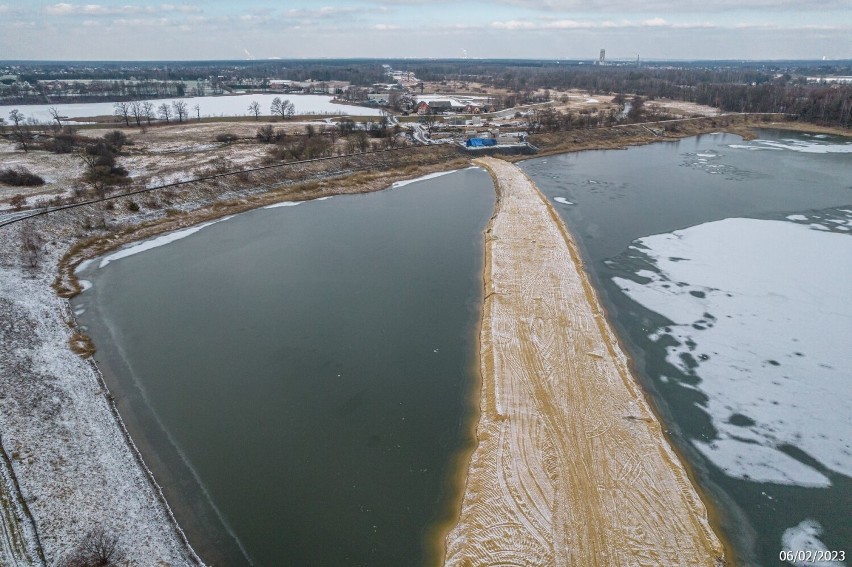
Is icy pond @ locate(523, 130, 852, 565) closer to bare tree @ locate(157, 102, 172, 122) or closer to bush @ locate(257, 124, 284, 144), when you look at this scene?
bush @ locate(257, 124, 284, 144)

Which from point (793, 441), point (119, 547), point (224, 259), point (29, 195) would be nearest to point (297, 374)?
point (119, 547)

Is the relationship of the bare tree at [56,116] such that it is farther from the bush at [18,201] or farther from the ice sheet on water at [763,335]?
the ice sheet on water at [763,335]

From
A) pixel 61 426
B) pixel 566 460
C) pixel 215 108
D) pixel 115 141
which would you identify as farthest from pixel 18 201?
pixel 215 108

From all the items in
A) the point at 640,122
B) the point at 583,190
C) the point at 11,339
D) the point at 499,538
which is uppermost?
the point at 640,122

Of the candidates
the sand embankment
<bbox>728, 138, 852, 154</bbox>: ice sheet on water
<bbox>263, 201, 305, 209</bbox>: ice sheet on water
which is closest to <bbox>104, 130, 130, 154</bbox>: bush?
<bbox>263, 201, 305, 209</bbox>: ice sheet on water

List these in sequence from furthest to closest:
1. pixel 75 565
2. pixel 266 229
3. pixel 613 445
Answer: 1. pixel 266 229
2. pixel 613 445
3. pixel 75 565

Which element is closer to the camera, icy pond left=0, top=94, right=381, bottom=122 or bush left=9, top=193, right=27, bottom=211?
bush left=9, top=193, right=27, bottom=211

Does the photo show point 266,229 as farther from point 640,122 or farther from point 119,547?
point 640,122
